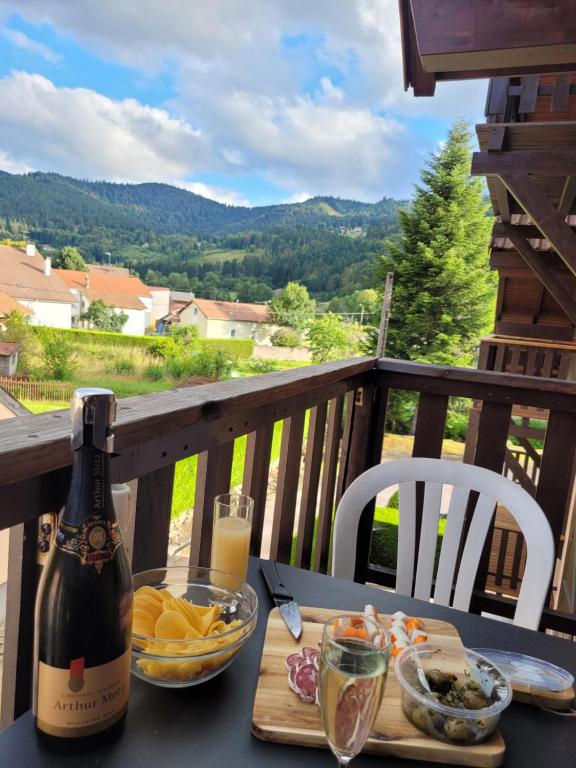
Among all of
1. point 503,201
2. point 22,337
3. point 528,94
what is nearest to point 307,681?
point 528,94

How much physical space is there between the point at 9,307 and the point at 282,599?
27768mm

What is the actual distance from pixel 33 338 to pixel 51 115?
54609mm

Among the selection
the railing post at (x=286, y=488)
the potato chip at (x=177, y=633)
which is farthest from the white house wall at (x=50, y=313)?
the potato chip at (x=177, y=633)

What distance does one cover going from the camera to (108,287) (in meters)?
36.6

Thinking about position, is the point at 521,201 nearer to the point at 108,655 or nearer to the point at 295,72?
the point at 108,655

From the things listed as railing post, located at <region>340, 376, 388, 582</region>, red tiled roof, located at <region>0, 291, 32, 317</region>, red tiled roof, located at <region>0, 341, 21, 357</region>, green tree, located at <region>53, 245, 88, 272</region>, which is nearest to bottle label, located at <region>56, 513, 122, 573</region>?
railing post, located at <region>340, 376, 388, 582</region>

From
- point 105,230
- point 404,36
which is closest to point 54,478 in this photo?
point 404,36

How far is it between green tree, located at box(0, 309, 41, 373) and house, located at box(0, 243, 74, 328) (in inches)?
115

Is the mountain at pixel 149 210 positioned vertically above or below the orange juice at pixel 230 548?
above

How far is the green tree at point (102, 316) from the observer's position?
3422 centimetres

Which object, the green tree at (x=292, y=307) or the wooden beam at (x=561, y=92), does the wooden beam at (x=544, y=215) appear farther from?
Result: the green tree at (x=292, y=307)

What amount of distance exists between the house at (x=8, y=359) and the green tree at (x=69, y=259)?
13792 millimetres

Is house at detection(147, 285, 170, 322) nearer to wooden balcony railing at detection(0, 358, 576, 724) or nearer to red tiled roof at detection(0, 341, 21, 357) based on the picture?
red tiled roof at detection(0, 341, 21, 357)

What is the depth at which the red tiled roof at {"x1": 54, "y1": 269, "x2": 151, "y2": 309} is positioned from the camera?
1375 inches
